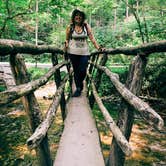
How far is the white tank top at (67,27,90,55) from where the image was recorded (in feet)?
20.2

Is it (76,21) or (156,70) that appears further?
(156,70)

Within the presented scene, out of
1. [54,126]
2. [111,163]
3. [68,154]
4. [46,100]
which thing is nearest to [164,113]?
[54,126]

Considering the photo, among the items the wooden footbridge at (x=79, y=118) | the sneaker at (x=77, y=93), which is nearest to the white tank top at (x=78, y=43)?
the sneaker at (x=77, y=93)

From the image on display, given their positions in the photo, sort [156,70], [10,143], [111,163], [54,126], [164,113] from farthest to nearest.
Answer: [156,70]
[164,113]
[54,126]
[10,143]
[111,163]

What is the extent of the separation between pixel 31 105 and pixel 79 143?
0.83 m

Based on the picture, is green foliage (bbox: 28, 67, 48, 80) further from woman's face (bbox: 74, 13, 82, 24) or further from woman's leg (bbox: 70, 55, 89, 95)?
woman's face (bbox: 74, 13, 82, 24)

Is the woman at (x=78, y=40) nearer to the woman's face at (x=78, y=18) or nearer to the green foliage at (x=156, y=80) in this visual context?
the woman's face at (x=78, y=18)

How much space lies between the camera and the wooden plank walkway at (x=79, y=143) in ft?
10.5

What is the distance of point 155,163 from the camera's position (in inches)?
277

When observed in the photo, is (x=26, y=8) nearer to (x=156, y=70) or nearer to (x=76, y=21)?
(x=156, y=70)

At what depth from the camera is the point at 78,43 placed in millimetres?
6223

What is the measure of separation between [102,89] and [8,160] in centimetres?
833

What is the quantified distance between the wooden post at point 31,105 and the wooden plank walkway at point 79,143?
1.08ft

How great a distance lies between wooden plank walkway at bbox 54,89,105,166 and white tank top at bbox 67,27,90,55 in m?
1.41
